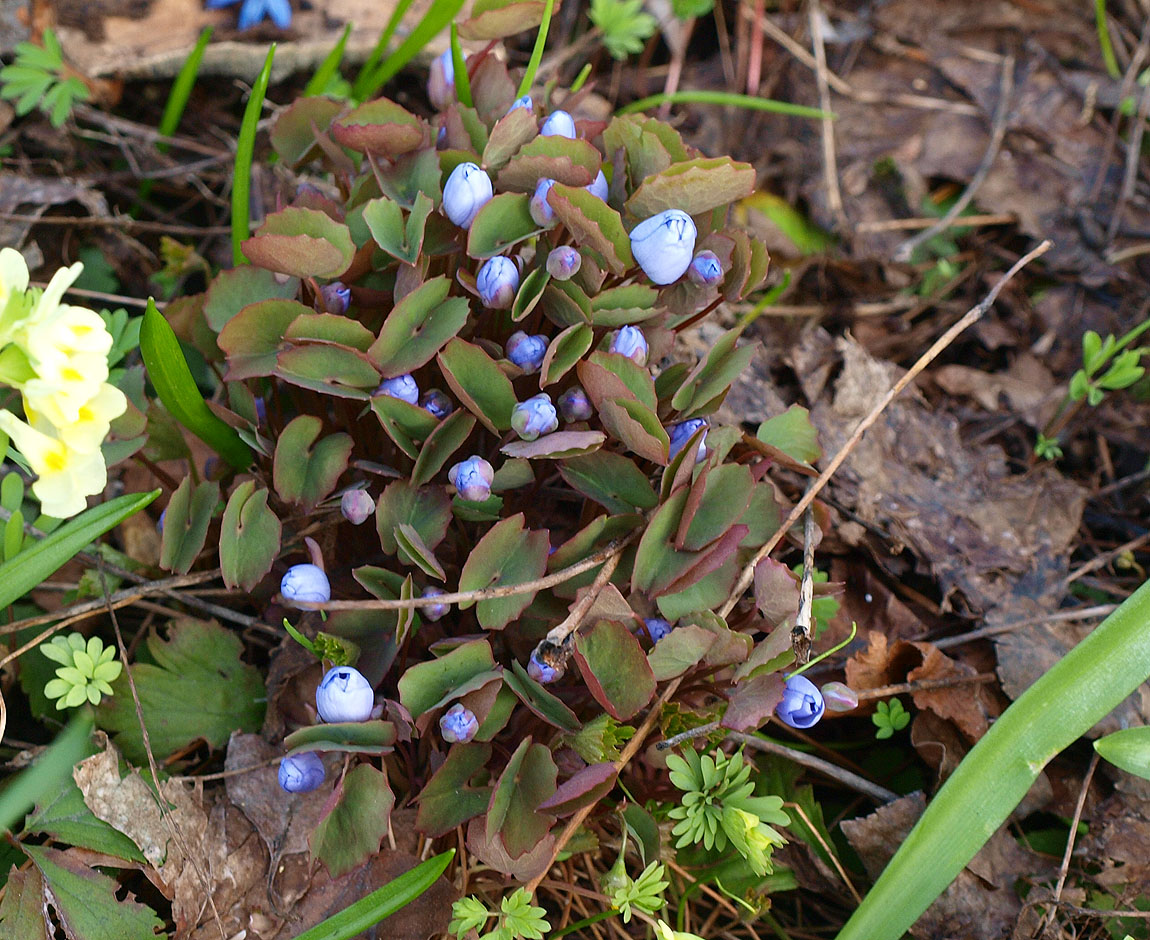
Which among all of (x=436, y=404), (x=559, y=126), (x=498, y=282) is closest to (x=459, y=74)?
(x=559, y=126)

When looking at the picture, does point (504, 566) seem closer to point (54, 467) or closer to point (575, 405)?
point (575, 405)

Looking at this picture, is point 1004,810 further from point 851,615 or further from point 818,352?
point 818,352

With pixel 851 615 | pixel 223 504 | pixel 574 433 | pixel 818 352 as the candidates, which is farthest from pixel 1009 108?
pixel 223 504

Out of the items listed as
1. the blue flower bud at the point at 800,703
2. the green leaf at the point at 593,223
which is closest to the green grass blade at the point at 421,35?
the green leaf at the point at 593,223

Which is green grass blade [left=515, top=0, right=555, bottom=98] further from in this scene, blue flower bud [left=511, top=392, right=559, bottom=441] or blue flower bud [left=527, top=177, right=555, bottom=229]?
blue flower bud [left=511, top=392, right=559, bottom=441]

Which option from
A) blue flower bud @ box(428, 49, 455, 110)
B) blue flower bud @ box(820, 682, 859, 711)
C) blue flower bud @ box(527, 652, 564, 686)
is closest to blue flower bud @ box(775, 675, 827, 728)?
blue flower bud @ box(820, 682, 859, 711)

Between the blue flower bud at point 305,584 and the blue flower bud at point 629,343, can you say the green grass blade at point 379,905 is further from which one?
the blue flower bud at point 629,343
